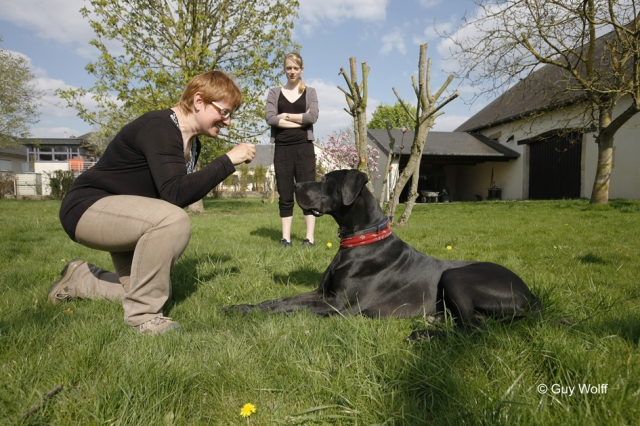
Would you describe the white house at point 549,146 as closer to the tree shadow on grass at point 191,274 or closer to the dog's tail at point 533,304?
the tree shadow on grass at point 191,274

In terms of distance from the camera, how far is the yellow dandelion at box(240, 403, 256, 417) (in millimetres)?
1564

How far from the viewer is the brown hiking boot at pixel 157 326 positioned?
2.42 metres

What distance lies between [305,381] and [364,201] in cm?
157

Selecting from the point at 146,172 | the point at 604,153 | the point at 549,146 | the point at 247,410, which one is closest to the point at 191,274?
the point at 146,172

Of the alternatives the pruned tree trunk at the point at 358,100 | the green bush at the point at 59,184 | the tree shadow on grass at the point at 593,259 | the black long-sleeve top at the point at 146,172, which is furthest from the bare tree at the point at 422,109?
the green bush at the point at 59,184

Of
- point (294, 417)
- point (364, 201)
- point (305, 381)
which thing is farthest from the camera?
Result: point (364, 201)

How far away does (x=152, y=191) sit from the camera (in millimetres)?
2936

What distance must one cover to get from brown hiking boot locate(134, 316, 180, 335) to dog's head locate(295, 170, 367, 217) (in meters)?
1.28

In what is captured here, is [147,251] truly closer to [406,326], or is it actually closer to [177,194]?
[177,194]

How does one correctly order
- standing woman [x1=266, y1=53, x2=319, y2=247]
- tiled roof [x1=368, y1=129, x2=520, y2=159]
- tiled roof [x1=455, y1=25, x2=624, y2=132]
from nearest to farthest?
standing woman [x1=266, y1=53, x2=319, y2=247]
tiled roof [x1=455, y1=25, x2=624, y2=132]
tiled roof [x1=368, y1=129, x2=520, y2=159]

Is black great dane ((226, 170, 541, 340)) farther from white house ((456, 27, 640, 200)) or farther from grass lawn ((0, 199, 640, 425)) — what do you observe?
white house ((456, 27, 640, 200))

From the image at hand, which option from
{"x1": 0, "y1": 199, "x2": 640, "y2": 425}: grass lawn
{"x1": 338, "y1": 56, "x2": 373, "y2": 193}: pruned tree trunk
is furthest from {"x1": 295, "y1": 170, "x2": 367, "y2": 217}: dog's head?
{"x1": 338, "y1": 56, "x2": 373, "y2": 193}: pruned tree trunk

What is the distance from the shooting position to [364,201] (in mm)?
3066

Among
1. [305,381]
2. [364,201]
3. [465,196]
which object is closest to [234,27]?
[364,201]
